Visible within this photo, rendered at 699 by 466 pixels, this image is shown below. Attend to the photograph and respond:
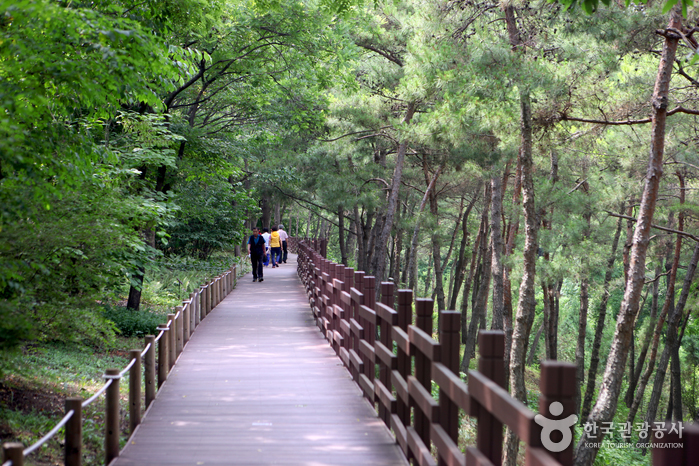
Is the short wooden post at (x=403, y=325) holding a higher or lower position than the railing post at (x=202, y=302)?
higher

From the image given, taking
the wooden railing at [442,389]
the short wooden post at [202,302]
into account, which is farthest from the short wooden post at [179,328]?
the short wooden post at [202,302]

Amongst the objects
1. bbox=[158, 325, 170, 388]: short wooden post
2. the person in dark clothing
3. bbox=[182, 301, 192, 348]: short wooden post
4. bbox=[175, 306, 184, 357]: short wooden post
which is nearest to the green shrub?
bbox=[182, 301, 192, 348]: short wooden post

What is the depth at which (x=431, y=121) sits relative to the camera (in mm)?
15984

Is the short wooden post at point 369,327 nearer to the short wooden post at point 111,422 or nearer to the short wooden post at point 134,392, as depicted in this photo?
the short wooden post at point 134,392

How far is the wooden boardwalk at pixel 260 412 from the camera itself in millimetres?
4844

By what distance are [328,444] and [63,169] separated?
345cm

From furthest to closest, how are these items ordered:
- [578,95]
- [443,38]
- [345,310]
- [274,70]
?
[274,70], [443,38], [578,95], [345,310]

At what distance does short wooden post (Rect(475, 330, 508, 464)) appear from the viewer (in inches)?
114

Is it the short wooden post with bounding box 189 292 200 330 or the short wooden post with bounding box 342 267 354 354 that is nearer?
the short wooden post with bounding box 342 267 354 354

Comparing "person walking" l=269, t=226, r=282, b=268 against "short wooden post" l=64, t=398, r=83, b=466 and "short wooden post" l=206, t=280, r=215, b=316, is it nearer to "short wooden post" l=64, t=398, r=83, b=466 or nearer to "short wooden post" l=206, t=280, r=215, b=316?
"short wooden post" l=206, t=280, r=215, b=316

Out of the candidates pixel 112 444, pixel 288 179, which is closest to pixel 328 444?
pixel 112 444

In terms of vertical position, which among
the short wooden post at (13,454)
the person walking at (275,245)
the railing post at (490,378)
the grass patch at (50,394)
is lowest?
the grass patch at (50,394)

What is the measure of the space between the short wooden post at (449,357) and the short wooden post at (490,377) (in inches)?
26.7

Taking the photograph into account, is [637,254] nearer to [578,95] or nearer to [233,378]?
[578,95]
